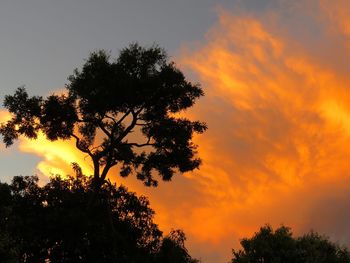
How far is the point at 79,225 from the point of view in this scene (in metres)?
36.5

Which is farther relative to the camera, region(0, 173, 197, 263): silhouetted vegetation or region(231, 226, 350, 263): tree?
region(231, 226, 350, 263): tree

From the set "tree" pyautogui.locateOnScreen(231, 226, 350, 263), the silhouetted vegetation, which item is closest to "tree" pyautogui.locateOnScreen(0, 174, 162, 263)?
the silhouetted vegetation

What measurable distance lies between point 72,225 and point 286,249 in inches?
1004

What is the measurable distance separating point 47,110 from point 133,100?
25.2ft

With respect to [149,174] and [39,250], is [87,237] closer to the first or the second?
[39,250]

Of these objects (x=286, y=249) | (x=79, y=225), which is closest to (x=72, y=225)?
(x=79, y=225)

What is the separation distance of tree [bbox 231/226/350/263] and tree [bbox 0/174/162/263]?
52.4 ft

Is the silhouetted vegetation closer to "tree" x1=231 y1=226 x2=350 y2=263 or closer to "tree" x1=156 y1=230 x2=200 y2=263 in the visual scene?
"tree" x1=156 y1=230 x2=200 y2=263

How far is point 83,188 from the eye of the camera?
41344 millimetres

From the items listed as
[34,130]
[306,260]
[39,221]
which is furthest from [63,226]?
[306,260]

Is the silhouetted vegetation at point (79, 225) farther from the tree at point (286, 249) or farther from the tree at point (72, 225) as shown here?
the tree at point (286, 249)

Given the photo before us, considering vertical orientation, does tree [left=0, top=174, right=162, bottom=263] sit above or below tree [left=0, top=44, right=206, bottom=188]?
below

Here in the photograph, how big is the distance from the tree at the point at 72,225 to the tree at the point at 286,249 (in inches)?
629

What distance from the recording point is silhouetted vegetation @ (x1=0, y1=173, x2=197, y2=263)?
3606cm
